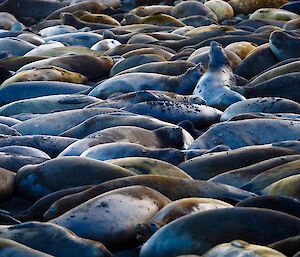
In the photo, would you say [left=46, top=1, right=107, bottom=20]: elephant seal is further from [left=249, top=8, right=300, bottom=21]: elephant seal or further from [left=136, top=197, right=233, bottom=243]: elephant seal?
[left=136, top=197, right=233, bottom=243]: elephant seal

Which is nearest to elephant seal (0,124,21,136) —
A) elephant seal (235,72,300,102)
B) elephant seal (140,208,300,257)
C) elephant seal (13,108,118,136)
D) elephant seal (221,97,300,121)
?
elephant seal (13,108,118,136)

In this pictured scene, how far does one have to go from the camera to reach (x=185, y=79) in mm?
6750

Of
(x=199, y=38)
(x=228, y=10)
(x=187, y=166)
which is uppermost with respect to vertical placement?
(x=187, y=166)

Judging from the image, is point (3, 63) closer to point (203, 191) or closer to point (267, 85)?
point (267, 85)

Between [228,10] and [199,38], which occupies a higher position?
[199,38]

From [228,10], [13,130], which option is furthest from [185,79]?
[228,10]

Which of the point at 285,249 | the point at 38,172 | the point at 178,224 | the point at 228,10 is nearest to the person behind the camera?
the point at 285,249

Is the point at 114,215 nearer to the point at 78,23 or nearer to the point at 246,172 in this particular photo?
the point at 246,172

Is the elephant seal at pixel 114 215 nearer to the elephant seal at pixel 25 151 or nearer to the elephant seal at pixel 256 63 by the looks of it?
the elephant seal at pixel 25 151

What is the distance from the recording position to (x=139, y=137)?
4922mm

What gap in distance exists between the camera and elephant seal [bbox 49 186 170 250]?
323cm

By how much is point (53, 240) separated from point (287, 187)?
1.01m

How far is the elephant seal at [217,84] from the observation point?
6133 millimetres

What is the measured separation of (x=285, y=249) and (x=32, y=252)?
2.44 feet
